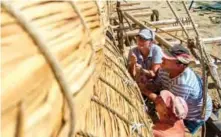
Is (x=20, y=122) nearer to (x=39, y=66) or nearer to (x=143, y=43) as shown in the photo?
(x=39, y=66)

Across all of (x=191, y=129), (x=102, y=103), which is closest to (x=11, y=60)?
(x=102, y=103)

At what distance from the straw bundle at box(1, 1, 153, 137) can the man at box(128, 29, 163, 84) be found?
2.54 m

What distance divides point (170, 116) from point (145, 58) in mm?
1353

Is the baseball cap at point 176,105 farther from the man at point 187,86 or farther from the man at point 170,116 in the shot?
the man at point 187,86

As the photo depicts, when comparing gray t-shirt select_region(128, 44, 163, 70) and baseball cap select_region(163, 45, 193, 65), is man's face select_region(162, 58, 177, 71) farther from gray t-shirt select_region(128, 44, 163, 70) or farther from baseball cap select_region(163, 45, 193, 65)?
gray t-shirt select_region(128, 44, 163, 70)

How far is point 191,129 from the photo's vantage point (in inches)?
100

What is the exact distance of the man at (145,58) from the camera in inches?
130

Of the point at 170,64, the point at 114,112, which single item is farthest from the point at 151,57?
the point at 114,112

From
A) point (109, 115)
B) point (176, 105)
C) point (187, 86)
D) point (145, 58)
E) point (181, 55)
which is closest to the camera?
point (109, 115)

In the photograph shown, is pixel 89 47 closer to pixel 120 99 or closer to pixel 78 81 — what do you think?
pixel 78 81

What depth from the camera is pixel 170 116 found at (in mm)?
2184

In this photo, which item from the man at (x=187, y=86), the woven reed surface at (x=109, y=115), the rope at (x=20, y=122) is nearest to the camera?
the rope at (x=20, y=122)

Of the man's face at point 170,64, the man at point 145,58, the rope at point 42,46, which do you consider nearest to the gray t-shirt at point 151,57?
the man at point 145,58

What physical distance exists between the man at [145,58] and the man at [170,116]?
3.31 feet
